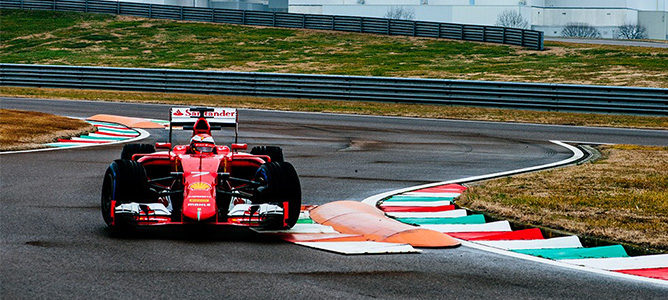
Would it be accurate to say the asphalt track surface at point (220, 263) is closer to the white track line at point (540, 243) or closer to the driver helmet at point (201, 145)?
the white track line at point (540, 243)

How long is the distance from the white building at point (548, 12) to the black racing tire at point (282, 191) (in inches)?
3285

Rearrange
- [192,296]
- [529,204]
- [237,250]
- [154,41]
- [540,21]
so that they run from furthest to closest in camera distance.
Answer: [540,21]
[154,41]
[529,204]
[237,250]
[192,296]

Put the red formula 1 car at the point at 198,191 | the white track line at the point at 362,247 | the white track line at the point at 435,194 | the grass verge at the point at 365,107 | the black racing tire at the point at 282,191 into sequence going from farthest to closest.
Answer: the grass verge at the point at 365,107
the white track line at the point at 435,194
the black racing tire at the point at 282,191
the red formula 1 car at the point at 198,191
the white track line at the point at 362,247

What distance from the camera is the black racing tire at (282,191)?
364 inches

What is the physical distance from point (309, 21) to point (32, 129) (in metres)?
36.4

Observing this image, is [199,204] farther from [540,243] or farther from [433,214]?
[540,243]

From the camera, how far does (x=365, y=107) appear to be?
2933 centimetres

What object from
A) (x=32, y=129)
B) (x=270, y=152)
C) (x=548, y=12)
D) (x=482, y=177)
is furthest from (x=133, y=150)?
(x=548, y=12)

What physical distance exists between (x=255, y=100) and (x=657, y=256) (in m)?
23.5

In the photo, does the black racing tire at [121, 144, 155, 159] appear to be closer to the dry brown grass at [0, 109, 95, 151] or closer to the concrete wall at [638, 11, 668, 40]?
the dry brown grass at [0, 109, 95, 151]

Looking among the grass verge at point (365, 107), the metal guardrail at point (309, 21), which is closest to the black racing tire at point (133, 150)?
the grass verge at point (365, 107)

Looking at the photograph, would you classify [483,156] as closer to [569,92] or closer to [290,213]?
[290,213]

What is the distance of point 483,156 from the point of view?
57.2ft

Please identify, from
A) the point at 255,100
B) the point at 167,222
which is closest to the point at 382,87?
the point at 255,100
